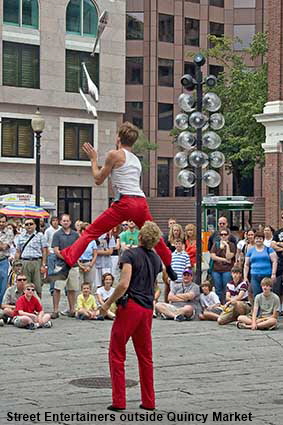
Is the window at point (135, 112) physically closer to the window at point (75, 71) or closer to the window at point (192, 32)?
the window at point (192, 32)

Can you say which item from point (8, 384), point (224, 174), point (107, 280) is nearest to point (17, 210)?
point (107, 280)

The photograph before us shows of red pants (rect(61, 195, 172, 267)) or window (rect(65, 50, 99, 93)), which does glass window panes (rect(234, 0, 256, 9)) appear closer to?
window (rect(65, 50, 99, 93))

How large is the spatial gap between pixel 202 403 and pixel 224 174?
62309 millimetres

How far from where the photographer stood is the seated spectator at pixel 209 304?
17.1 m

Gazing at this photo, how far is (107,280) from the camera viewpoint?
17.2 m

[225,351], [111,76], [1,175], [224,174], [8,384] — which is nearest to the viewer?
[8,384]

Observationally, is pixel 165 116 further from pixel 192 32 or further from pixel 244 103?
pixel 244 103

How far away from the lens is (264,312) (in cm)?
1630

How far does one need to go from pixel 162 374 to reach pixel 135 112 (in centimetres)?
6187

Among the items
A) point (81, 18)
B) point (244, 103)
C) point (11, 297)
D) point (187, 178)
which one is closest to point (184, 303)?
point (187, 178)

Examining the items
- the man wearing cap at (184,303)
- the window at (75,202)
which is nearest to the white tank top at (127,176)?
the man wearing cap at (184,303)

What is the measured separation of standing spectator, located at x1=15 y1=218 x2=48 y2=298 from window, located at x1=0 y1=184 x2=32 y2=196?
29.3 metres

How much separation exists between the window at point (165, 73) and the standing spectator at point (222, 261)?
183ft

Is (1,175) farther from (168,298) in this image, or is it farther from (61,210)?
(168,298)
